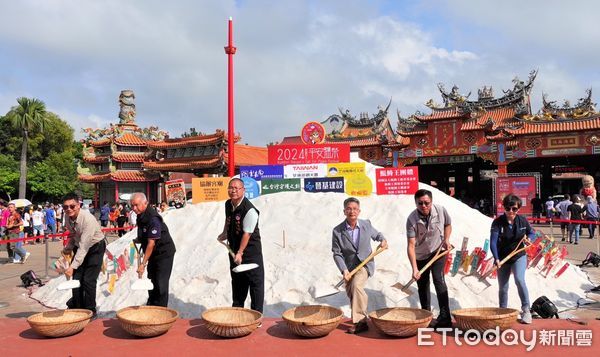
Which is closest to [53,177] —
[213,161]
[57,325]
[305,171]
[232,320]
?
[213,161]

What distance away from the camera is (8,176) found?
38.0 metres

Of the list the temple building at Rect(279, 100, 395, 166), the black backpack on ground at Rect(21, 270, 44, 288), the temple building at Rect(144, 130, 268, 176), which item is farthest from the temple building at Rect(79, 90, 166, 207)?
the black backpack on ground at Rect(21, 270, 44, 288)

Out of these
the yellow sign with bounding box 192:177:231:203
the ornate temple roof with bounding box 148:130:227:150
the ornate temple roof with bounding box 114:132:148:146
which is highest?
the ornate temple roof with bounding box 114:132:148:146

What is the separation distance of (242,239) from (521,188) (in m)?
18.7

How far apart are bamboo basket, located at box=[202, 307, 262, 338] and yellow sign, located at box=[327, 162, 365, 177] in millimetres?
6285

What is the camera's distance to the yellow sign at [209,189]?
428 inches

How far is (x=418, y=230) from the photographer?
4516 mm

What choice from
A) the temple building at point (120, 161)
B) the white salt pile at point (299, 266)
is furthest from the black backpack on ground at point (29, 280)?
the temple building at point (120, 161)

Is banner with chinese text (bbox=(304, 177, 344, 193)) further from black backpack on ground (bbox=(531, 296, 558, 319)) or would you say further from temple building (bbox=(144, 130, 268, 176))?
temple building (bbox=(144, 130, 268, 176))

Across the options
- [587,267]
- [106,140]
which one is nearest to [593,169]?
[587,267]

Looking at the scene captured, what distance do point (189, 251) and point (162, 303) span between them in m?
3.21

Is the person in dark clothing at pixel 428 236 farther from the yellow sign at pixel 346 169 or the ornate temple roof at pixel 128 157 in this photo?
the ornate temple roof at pixel 128 157

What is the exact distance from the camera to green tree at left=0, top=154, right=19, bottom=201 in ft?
124

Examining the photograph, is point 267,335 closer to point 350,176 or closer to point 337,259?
point 337,259
